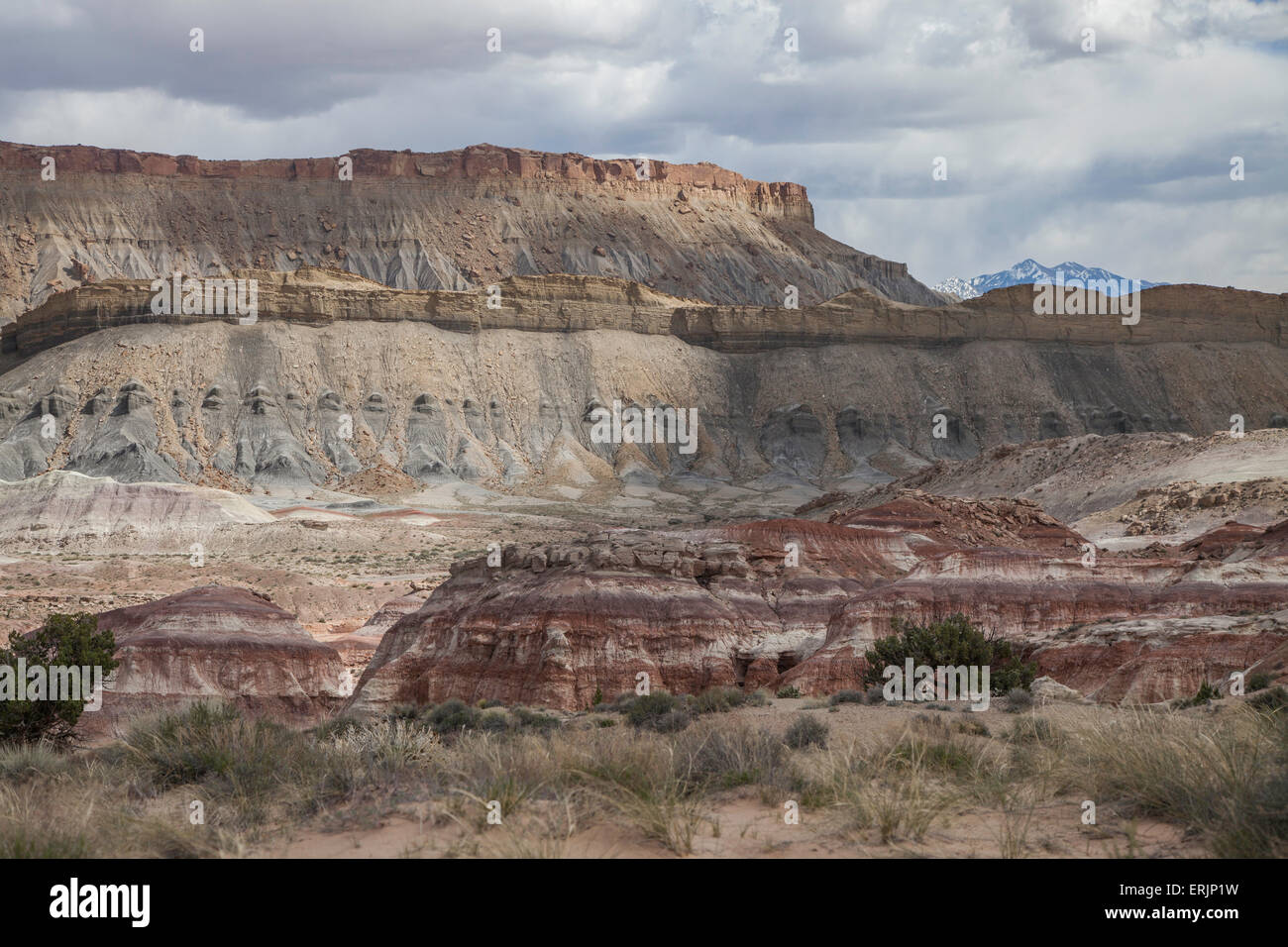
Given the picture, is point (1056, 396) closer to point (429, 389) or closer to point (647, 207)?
point (429, 389)

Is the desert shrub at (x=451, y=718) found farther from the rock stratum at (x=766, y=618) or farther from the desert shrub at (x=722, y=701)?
the rock stratum at (x=766, y=618)

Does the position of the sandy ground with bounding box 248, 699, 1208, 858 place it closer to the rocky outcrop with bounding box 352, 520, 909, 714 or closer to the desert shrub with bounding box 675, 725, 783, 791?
the desert shrub with bounding box 675, 725, 783, 791

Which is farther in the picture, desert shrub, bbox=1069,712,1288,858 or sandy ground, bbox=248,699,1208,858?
sandy ground, bbox=248,699,1208,858

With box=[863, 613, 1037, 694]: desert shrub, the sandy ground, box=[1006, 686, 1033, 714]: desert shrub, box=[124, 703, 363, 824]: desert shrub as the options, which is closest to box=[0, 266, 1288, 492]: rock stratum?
box=[863, 613, 1037, 694]: desert shrub

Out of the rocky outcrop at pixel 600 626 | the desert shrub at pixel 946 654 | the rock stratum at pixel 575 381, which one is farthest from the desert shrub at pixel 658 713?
the rock stratum at pixel 575 381

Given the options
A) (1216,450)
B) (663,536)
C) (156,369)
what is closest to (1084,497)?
(1216,450)

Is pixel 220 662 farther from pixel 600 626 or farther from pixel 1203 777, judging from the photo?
pixel 1203 777
